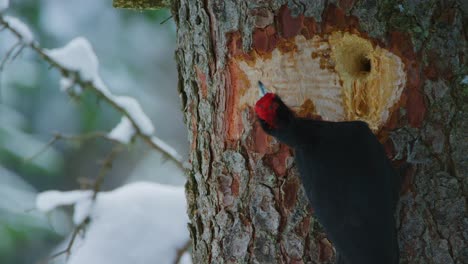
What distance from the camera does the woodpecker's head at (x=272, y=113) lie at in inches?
53.9

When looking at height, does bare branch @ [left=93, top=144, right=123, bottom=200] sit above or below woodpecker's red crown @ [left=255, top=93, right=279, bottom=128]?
above

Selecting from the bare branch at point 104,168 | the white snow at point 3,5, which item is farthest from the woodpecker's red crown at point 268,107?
the white snow at point 3,5

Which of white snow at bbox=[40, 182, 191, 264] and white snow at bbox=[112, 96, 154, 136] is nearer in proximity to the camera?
white snow at bbox=[40, 182, 191, 264]

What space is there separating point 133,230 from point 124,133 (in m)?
0.38

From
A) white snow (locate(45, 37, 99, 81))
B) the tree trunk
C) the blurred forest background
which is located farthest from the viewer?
the blurred forest background

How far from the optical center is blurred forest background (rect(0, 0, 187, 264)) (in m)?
3.93

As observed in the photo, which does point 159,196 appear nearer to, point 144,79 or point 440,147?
point 440,147

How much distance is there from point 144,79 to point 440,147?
334 centimetres

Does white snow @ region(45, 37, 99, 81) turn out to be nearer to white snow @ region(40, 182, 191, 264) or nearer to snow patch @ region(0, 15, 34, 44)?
snow patch @ region(0, 15, 34, 44)

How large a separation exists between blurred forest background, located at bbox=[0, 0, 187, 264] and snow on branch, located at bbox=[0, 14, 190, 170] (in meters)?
1.13

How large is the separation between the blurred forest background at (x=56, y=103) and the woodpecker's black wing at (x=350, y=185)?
237 centimetres

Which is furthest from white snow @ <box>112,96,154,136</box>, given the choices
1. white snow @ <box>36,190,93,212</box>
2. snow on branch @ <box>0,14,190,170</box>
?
white snow @ <box>36,190,93,212</box>

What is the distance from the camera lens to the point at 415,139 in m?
1.45

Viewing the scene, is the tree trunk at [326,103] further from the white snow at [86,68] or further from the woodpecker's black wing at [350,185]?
the white snow at [86,68]
